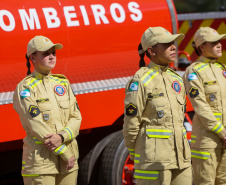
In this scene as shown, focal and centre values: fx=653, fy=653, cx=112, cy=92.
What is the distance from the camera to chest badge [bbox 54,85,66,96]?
5.04 metres

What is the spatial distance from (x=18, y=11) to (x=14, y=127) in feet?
3.30

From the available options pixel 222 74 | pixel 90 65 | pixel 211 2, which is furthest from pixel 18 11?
pixel 211 2

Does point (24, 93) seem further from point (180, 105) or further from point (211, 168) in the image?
point (211, 168)

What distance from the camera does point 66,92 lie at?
512 cm

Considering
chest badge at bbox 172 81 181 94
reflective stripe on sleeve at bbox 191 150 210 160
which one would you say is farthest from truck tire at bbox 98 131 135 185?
chest badge at bbox 172 81 181 94

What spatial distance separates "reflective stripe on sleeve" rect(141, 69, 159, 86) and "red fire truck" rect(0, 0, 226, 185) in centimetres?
117

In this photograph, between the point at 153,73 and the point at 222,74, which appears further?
the point at 222,74

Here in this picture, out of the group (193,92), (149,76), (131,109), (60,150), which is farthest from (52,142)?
(193,92)

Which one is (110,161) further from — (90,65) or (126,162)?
(90,65)

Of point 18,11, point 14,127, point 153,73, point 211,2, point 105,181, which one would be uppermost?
point 211,2

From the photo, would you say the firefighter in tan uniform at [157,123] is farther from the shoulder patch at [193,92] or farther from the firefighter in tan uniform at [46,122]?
the shoulder patch at [193,92]

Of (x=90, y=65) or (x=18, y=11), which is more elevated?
(x=18, y=11)

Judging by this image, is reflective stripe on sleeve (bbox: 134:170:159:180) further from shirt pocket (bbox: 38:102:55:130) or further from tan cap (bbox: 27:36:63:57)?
tan cap (bbox: 27:36:63:57)

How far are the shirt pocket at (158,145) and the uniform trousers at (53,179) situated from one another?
0.67 meters
